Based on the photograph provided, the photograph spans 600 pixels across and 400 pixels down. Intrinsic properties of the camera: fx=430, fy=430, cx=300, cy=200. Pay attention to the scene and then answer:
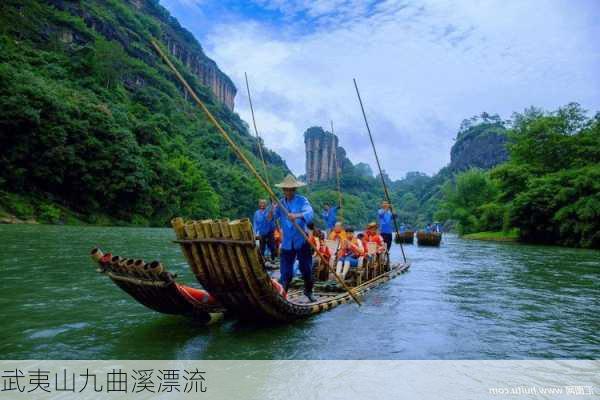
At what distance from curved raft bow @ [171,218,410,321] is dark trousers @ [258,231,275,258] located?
622 centimetres

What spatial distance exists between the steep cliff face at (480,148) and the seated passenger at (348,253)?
113 m

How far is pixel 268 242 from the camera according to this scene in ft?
40.8

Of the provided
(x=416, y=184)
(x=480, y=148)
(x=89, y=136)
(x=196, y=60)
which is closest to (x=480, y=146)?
(x=480, y=148)

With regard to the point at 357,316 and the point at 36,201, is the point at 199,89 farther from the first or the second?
the point at 357,316

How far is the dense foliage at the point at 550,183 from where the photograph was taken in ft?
94.2

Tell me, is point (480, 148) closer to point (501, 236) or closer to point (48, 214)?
point (501, 236)

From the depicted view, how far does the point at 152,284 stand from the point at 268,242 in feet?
24.7

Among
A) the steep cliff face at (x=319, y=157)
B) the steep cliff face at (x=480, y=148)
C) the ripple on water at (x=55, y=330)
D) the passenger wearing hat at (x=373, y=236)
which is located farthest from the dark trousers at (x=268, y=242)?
the steep cliff face at (x=319, y=157)

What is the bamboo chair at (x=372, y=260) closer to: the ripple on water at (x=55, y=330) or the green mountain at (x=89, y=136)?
the ripple on water at (x=55, y=330)

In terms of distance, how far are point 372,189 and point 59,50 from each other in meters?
104

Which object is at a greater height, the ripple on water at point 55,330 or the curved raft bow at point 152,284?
the curved raft bow at point 152,284

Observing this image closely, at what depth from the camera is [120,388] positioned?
371 cm

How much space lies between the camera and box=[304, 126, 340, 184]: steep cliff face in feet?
484

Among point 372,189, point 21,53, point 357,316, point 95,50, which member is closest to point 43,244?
point 357,316
